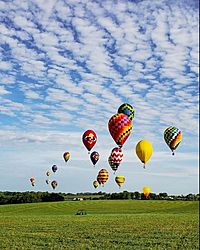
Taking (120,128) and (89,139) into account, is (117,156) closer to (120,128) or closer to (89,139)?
(89,139)

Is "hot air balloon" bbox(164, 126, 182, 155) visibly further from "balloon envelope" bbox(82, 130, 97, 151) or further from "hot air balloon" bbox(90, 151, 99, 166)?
"hot air balloon" bbox(90, 151, 99, 166)

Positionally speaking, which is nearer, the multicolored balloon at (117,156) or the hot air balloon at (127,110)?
the hot air balloon at (127,110)

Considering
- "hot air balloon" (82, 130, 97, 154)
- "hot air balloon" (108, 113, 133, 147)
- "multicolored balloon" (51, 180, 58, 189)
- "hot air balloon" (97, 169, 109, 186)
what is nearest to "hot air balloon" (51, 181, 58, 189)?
"multicolored balloon" (51, 180, 58, 189)

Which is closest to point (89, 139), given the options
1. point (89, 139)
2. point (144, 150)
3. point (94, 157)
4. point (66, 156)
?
point (89, 139)

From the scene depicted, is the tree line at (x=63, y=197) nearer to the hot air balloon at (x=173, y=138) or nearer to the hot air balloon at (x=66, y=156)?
the hot air balloon at (x=66, y=156)

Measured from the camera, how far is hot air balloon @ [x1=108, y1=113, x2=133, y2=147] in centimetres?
3944

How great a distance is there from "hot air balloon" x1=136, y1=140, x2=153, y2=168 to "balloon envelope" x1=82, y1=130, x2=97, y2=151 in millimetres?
5419

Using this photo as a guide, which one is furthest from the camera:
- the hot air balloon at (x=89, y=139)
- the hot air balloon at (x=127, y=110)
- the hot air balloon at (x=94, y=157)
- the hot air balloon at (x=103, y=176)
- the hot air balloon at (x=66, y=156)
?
the hot air balloon at (x=66, y=156)

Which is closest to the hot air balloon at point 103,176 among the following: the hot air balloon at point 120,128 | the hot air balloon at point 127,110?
the hot air balloon at point 127,110

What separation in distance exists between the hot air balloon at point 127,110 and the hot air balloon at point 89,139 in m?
6.08

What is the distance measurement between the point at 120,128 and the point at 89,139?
382 inches

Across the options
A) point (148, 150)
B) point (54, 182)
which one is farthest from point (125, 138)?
point (54, 182)

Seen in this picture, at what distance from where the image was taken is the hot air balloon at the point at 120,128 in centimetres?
3944

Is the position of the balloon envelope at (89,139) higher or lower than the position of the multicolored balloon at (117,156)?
higher
